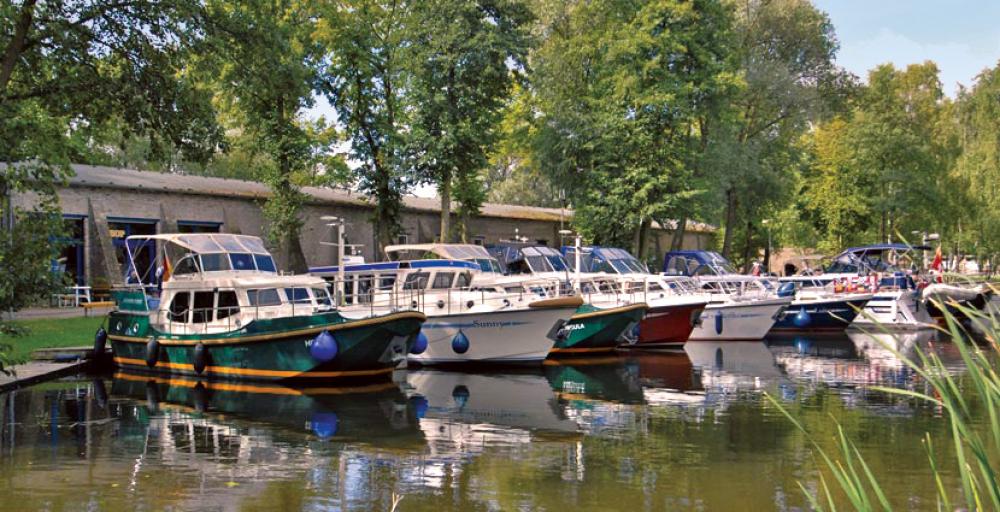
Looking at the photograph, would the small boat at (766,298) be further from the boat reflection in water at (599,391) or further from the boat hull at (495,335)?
the boat hull at (495,335)

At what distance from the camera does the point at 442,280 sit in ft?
86.2

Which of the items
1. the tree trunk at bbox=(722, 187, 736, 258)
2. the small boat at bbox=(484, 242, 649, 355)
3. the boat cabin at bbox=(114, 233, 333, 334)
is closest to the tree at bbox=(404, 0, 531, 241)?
the small boat at bbox=(484, 242, 649, 355)

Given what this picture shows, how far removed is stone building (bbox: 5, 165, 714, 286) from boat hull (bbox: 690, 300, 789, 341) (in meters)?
10.5

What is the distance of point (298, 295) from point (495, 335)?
5240 millimetres

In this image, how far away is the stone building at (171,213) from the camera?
33.4 m

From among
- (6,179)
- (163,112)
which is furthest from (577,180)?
(6,179)

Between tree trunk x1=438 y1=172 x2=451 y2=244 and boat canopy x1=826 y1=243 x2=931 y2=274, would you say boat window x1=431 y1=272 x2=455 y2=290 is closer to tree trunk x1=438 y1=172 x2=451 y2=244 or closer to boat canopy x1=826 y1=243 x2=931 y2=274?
tree trunk x1=438 y1=172 x2=451 y2=244

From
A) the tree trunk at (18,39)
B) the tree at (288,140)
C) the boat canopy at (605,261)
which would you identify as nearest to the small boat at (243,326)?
the tree at (288,140)

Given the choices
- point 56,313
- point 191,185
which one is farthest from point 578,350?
point 191,185

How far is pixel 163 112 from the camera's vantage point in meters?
16.5

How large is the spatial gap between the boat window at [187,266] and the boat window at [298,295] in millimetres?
2614

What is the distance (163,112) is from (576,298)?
37.3 ft

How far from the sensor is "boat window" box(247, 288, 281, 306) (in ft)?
72.7

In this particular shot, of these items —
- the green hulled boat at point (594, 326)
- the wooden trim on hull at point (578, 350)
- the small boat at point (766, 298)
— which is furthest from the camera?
the small boat at point (766, 298)
